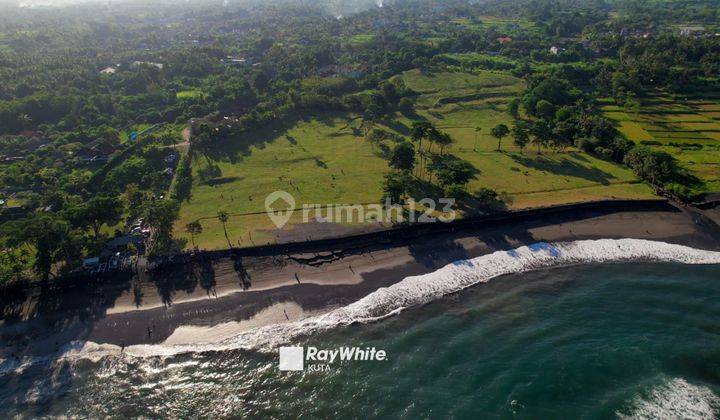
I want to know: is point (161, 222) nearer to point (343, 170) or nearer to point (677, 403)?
point (343, 170)

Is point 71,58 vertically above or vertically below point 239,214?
above

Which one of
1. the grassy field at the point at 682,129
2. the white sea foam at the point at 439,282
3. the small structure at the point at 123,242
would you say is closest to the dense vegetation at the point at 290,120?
the small structure at the point at 123,242

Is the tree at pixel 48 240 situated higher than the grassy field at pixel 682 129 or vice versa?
the grassy field at pixel 682 129

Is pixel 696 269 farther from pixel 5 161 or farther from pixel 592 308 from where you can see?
pixel 5 161

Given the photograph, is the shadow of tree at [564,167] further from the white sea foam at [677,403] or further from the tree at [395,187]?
the white sea foam at [677,403]

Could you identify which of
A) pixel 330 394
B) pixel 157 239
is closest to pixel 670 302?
pixel 330 394

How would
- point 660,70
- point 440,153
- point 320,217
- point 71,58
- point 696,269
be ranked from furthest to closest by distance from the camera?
point 71,58, point 660,70, point 440,153, point 320,217, point 696,269

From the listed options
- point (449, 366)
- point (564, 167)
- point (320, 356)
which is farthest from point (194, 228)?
point (564, 167)
